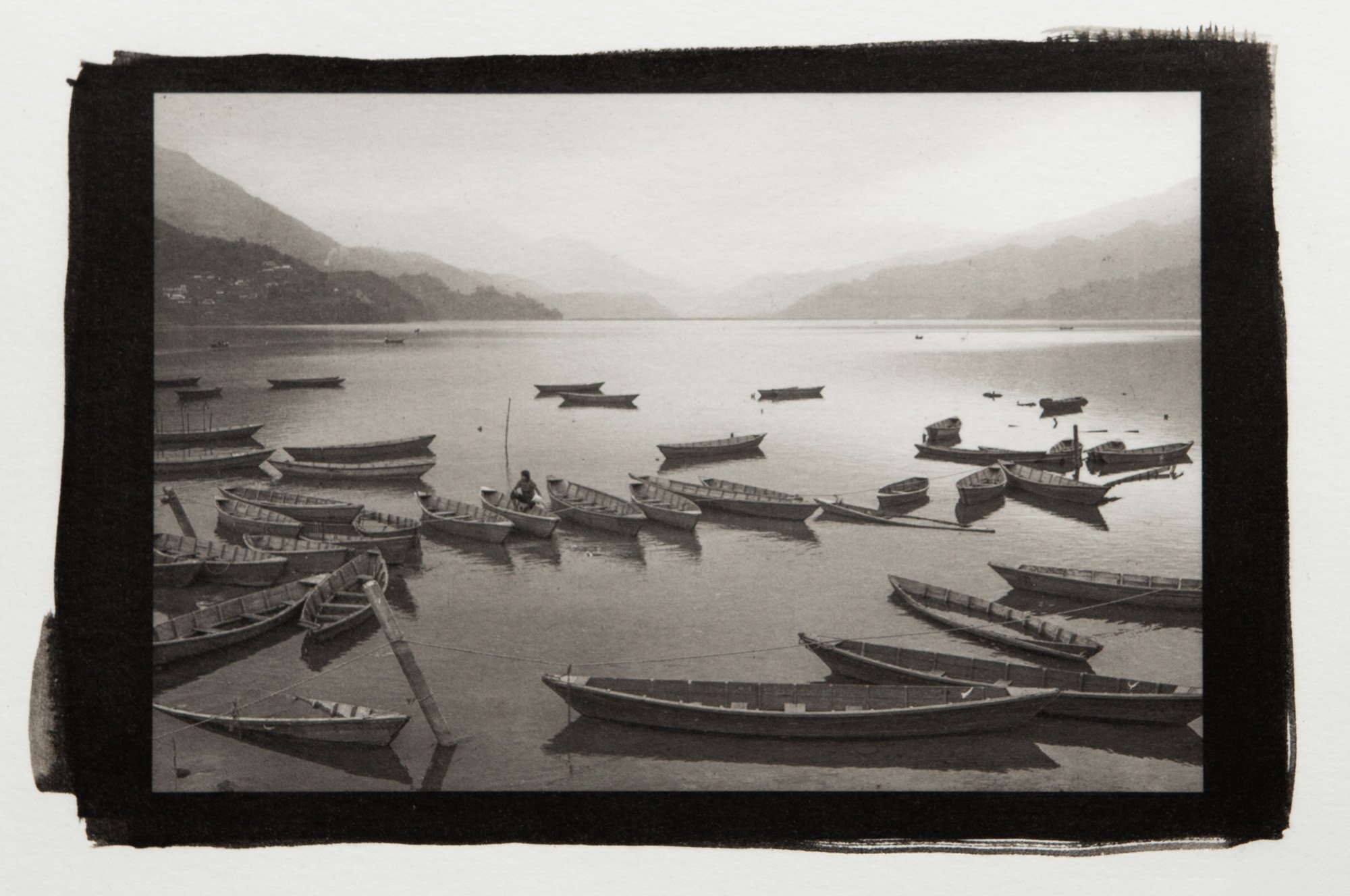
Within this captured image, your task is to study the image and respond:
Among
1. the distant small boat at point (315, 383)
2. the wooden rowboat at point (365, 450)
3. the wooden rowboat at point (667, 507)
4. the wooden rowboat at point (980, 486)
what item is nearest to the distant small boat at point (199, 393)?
the distant small boat at point (315, 383)

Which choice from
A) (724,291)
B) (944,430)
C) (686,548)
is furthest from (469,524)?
(944,430)

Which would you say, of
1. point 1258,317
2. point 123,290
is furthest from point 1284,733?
point 123,290

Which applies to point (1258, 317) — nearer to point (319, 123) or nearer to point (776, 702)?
point (776, 702)

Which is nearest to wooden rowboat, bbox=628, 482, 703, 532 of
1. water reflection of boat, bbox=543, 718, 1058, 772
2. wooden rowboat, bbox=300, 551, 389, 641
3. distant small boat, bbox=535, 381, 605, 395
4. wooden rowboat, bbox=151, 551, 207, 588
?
distant small boat, bbox=535, 381, 605, 395

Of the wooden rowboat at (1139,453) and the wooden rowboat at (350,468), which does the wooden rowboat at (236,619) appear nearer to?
the wooden rowboat at (350,468)

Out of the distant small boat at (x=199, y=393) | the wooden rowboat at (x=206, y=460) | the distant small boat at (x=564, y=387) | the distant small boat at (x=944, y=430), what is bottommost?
the wooden rowboat at (x=206, y=460)
